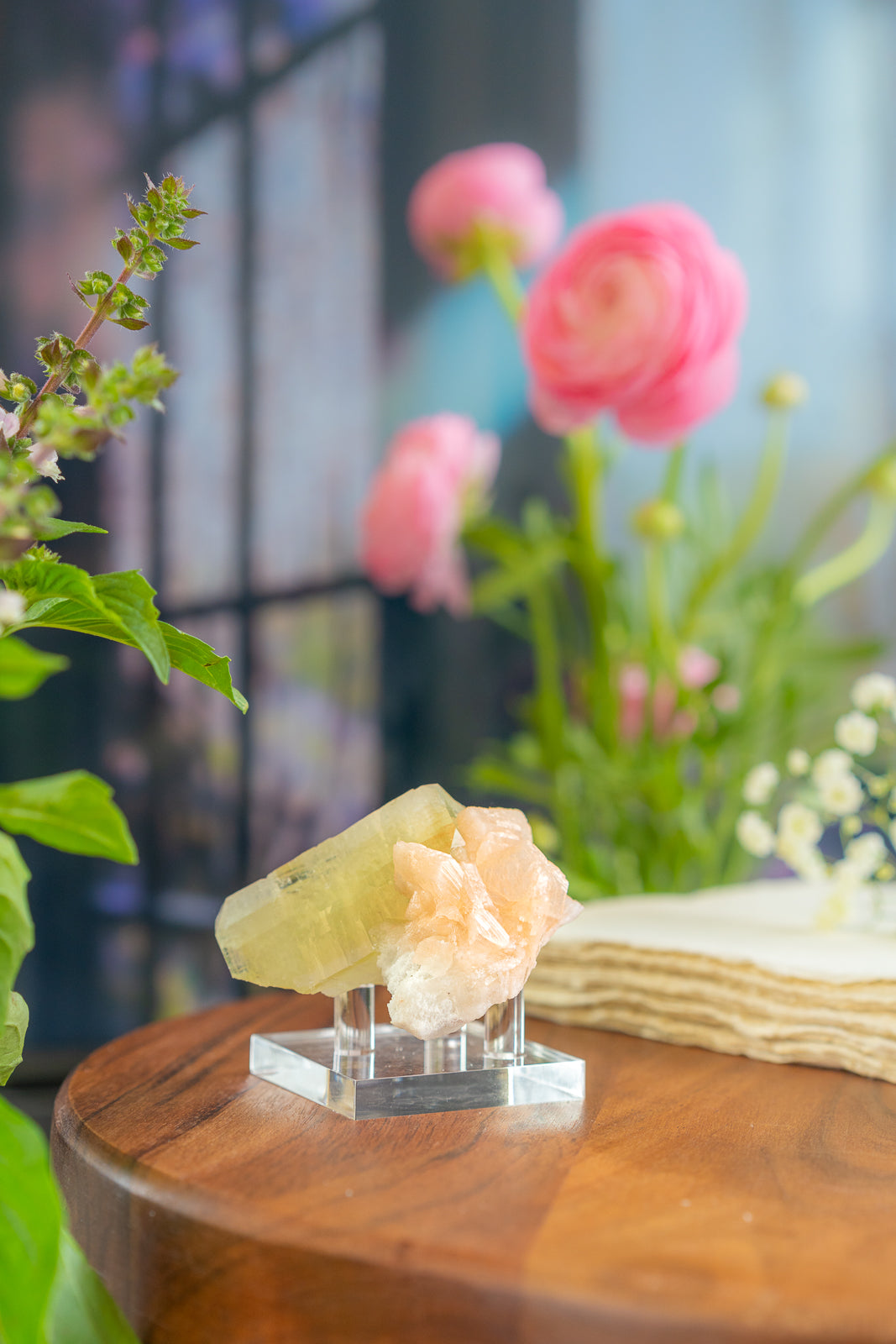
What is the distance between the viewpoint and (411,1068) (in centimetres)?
50

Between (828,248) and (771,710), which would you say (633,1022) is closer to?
(771,710)

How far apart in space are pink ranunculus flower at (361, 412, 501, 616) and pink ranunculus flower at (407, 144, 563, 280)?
0.18 metres

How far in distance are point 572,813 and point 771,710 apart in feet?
0.76

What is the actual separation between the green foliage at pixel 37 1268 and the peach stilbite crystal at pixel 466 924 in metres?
0.14

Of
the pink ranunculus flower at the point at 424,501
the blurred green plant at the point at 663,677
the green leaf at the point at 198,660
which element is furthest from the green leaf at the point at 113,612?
the pink ranunculus flower at the point at 424,501

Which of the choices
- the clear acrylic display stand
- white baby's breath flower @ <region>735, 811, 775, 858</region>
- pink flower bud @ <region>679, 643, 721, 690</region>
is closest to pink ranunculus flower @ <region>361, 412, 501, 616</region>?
pink flower bud @ <region>679, 643, 721, 690</region>

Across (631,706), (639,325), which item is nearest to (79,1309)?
(639,325)

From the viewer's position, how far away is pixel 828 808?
0.75 m

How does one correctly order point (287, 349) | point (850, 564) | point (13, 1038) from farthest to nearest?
1. point (287, 349)
2. point (850, 564)
3. point (13, 1038)

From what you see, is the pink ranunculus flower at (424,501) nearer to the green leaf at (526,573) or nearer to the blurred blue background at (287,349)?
the green leaf at (526,573)

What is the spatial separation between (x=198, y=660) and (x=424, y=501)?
753mm

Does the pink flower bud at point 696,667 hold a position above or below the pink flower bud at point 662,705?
above

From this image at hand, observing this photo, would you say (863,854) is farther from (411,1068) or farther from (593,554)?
(593,554)

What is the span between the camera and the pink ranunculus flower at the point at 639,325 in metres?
1.02
